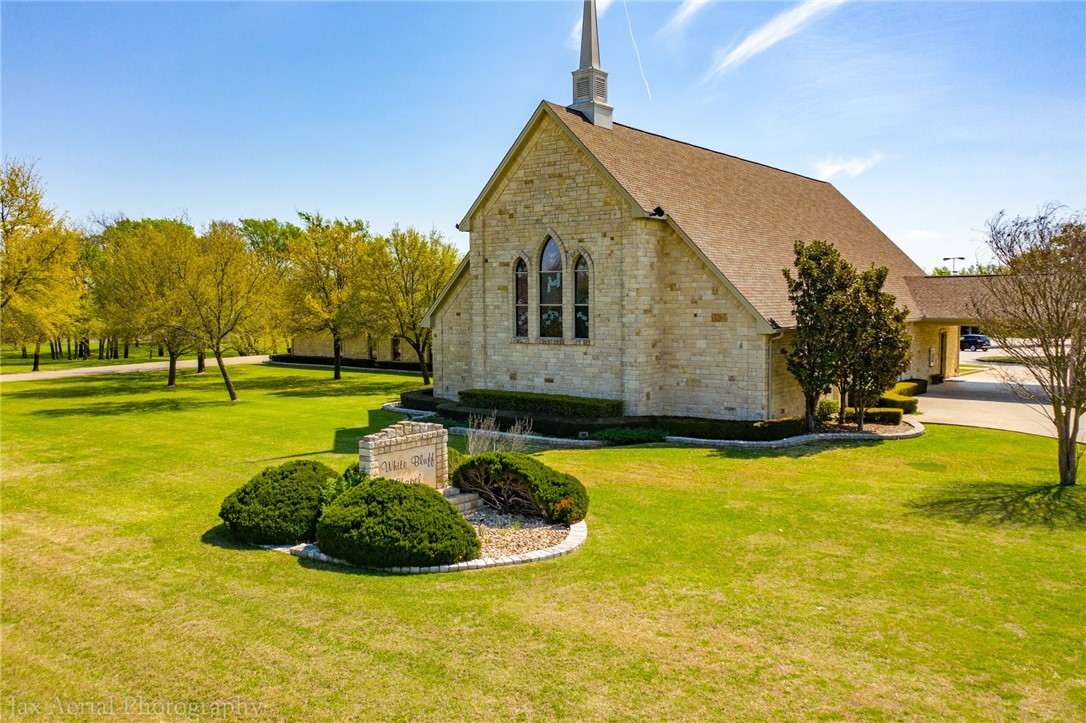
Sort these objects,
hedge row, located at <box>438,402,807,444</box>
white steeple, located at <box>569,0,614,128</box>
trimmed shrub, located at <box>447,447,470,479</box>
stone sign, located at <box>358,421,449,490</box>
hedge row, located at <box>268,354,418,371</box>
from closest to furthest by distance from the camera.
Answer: stone sign, located at <box>358,421,449,490</box> < trimmed shrub, located at <box>447,447,470,479</box> < hedge row, located at <box>438,402,807,444</box> < white steeple, located at <box>569,0,614,128</box> < hedge row, located at <box>268,354,418,371</box>

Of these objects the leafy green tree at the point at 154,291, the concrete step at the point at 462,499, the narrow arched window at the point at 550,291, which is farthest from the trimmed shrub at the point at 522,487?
the leafy green tree at the point at 154,291

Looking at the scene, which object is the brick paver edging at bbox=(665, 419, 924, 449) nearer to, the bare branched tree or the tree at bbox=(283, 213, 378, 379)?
the bare branched tree

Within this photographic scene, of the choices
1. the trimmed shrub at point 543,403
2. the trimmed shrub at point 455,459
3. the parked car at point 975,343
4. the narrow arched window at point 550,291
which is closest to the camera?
the trimmed shrub at point 455,459

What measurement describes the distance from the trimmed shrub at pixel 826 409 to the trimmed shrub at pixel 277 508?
1827cm

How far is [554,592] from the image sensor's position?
10.9m

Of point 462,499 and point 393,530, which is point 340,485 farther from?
point 393,530

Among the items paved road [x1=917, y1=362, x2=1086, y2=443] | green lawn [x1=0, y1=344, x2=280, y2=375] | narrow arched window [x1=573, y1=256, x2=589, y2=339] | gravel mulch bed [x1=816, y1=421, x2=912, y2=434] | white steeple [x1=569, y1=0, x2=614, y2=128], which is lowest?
gravel mulch bed [x1=816, y1=421, x2=912, y2=434]

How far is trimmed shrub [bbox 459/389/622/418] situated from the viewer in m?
25.0

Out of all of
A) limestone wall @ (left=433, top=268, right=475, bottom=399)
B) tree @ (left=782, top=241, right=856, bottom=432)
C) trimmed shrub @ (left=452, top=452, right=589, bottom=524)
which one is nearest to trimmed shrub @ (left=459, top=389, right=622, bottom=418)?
limestone wall @ (left=433, top=268, right=475, bottom=399)

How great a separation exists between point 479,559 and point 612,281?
14.8 m

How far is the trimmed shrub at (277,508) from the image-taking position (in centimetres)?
1318

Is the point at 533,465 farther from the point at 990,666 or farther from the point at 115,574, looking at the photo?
the point at 990,666

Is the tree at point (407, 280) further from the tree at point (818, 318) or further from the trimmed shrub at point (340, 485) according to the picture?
the trimmed shrub at point (340, 485)

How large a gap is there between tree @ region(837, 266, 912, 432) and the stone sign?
14018mm
